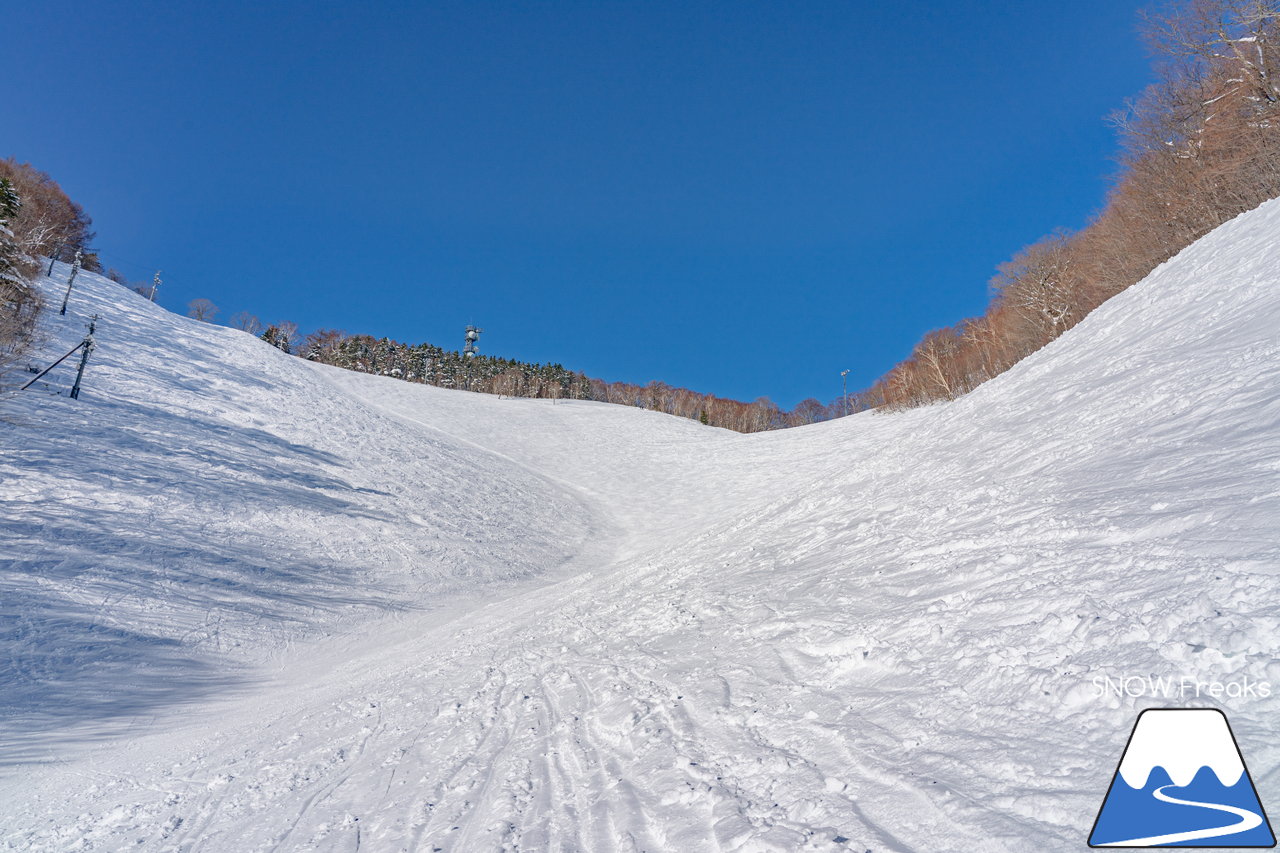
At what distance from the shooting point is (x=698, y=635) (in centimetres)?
711

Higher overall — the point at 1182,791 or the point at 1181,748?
the point at 1181,748

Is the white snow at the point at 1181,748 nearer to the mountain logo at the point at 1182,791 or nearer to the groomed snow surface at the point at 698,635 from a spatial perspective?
the mountain logo at the point at 1182,791

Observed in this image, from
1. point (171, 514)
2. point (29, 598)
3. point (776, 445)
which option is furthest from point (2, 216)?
point (776, 445)

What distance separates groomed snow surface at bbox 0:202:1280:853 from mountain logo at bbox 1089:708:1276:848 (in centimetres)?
10

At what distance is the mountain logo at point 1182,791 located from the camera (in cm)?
215

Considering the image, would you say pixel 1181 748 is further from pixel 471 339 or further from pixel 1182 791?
pixel 471 339

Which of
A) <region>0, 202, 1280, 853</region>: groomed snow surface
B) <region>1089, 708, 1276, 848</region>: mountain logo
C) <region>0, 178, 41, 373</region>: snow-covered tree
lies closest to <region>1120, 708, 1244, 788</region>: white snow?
<region>1089, 708, 1276, 848</region>: mountain logo

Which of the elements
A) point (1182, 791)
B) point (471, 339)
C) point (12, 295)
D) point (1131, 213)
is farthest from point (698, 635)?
point (471, 339)

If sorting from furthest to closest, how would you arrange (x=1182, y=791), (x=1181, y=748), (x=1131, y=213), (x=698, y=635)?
(x=1131, y=213), (x=698, y=635), (x=1181, y=748), (x=1182, y=791)

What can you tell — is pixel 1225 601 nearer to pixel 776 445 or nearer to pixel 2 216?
pixel 2 216

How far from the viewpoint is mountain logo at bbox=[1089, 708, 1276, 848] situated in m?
2.15

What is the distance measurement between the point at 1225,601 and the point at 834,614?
3280 mm

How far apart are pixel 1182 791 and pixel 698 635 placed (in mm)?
5177

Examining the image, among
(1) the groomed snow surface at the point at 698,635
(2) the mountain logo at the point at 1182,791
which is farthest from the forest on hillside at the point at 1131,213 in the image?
(2) the mountain logo at the point at 1182,791
